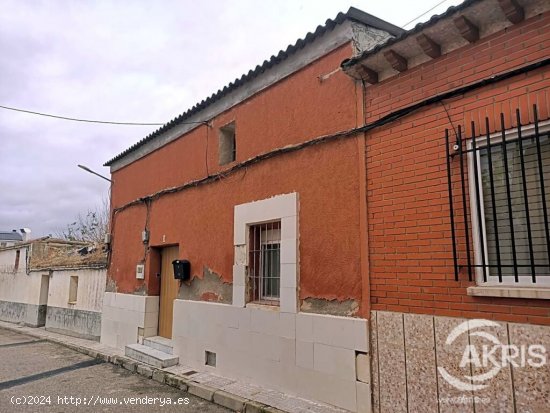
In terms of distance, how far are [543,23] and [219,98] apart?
17.0ft

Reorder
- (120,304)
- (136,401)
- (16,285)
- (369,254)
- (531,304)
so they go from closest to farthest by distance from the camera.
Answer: (531,304), (369,254), (136,401), (120,304), (16,285)

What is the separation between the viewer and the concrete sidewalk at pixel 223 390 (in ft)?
15.9

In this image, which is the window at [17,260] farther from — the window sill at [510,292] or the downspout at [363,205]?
the window sill at [510,292]

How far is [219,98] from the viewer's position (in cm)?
739

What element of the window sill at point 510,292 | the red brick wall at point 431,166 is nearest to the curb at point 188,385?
the red brick wall at point 431,166

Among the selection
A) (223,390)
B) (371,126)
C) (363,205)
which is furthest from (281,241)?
(223,390)

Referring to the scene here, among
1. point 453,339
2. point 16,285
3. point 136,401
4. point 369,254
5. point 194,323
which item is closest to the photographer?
point 453,339

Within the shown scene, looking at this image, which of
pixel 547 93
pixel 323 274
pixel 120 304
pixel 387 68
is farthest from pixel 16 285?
pixel 547 93

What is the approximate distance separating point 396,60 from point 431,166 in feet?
4.12

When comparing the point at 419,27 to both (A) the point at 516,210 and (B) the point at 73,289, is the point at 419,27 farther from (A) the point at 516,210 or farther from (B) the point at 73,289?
(B) the point at 73,289

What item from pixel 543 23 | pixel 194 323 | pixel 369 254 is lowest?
pixel 194 323

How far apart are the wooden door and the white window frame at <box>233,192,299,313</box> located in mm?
2371

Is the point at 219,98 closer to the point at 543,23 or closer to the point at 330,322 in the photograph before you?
the point at 330,322

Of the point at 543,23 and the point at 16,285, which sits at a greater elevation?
the point at 543,23
